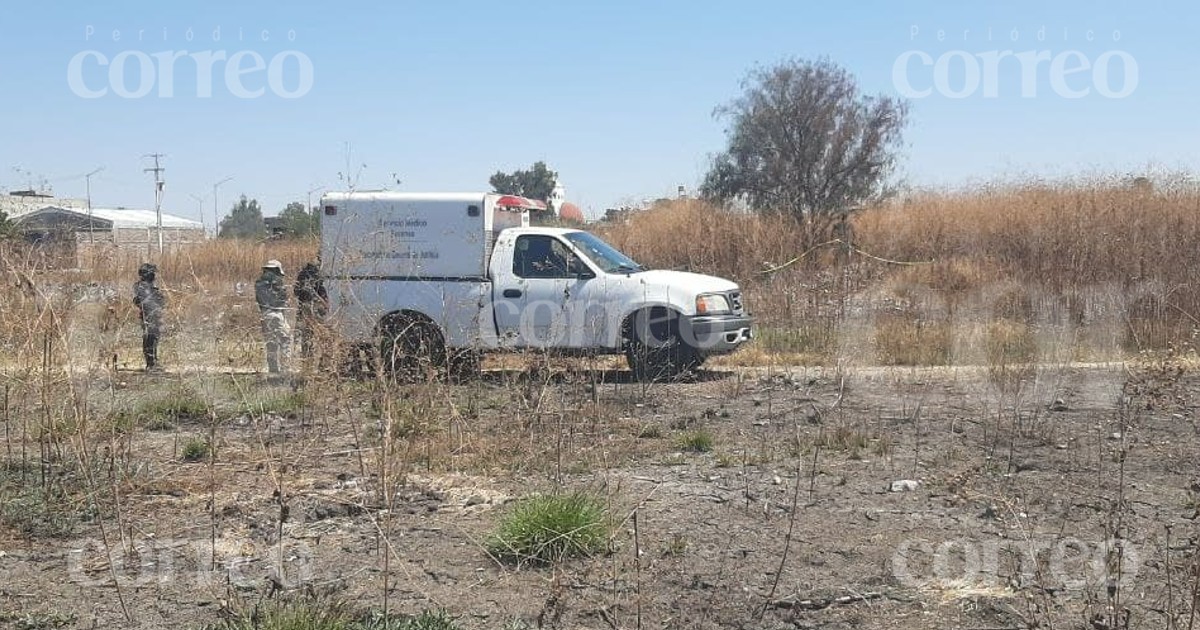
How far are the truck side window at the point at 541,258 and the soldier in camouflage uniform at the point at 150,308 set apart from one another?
3818mm

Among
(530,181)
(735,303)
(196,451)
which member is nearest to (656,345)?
(735,303)

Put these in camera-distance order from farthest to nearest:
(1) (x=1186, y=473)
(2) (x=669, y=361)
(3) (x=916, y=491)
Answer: (2) (x=669, y=361)
(1) (x=1186, y=473)
(3) (x=916, y=491)

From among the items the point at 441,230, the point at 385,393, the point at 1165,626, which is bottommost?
the point at 1165,626

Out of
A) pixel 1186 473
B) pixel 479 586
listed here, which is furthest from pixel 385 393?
pixel 1186 473

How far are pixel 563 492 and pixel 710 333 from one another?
627 centimetres

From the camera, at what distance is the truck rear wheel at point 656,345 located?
1209cm

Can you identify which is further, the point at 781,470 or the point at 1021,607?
the point at 781,470

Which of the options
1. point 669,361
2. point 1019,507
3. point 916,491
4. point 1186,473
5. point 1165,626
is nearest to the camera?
point 1165,626

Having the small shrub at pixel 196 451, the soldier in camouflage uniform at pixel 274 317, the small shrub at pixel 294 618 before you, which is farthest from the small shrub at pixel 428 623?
the soldier in camouflage uniform at pixel 274 317

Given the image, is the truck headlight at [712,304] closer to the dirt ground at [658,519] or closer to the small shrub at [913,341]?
the dirt ground at [658,519]

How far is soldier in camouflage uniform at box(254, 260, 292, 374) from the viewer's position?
32.8ft

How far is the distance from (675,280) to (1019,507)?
676 cm

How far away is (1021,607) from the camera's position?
4672mm

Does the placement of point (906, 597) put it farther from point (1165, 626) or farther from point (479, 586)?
point (479, 586)
